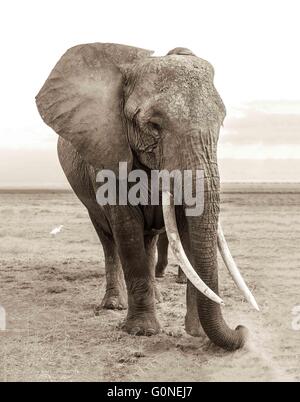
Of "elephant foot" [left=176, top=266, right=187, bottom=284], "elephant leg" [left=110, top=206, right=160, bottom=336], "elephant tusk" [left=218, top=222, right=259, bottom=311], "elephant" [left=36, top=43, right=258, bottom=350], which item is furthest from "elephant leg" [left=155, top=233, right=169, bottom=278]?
"elephant tusk" [left=218, top=222, right=259, bottom=311]

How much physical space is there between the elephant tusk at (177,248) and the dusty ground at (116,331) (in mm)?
778

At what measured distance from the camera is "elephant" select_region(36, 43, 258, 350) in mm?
6172

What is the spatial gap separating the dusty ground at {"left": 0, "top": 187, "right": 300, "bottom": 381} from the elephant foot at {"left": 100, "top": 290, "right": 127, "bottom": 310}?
0.15 m

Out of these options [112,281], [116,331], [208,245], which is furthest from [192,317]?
[112,281]

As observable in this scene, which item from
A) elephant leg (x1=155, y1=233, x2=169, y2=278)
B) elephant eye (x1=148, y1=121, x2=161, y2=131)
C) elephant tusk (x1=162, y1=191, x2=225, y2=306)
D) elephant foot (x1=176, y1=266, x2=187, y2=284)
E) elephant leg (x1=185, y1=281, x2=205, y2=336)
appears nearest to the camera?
elephant tusk (x1=162, y1=191, x2=225, y2=306)

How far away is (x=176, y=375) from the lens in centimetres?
609

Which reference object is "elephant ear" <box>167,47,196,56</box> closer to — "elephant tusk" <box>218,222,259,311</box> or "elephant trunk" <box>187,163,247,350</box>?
"elephant trunk" <box>187,163,247,350</box>

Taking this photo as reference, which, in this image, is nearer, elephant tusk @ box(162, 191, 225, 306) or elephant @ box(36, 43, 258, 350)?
elephant tusk @ box(162, 191, 225, 306)

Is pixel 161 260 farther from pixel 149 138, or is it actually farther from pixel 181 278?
pixel 149 138

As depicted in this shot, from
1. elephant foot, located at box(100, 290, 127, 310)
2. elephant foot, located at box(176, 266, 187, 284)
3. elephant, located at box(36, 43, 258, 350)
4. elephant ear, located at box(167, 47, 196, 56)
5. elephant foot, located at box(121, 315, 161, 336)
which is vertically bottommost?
elephant foot, located at box(176, 266, 187, 284)

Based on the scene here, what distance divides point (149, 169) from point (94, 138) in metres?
0.66

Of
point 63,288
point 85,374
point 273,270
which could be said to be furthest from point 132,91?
point 273,270

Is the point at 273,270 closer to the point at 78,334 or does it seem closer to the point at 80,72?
the point at 78,334

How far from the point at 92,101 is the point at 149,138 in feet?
2.96
